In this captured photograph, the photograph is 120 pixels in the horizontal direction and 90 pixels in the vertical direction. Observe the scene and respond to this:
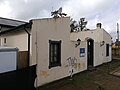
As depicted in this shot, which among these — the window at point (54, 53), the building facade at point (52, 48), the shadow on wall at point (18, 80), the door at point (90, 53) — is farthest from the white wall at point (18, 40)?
the door at point (90, 53)

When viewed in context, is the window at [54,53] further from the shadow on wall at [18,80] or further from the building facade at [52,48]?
the shadow on wall at [18,80]

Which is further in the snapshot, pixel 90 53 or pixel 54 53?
pixel 90 53

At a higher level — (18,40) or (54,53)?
(18,40)

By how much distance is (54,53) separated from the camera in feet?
35.8

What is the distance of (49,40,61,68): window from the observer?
10.4 meters

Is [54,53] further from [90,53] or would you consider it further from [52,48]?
[90,53]

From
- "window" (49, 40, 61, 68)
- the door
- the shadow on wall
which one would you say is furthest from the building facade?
the shadow on wall

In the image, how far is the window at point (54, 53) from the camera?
408 inches

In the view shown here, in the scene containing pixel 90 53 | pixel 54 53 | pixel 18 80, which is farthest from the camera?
pixel 90 53

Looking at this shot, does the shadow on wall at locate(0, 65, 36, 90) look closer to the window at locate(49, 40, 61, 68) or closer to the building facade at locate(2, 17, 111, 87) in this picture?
the building facade at locate(2, 17, 111, 87)

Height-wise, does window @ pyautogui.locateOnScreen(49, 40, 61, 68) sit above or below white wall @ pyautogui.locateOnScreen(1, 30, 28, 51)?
below

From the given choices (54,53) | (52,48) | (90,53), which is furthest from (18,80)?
(90,53)

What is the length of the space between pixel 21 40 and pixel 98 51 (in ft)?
35.3

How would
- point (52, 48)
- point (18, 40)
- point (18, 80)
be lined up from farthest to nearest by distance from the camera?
point (52, 48)
point (18, 40)
point (18, 80)
